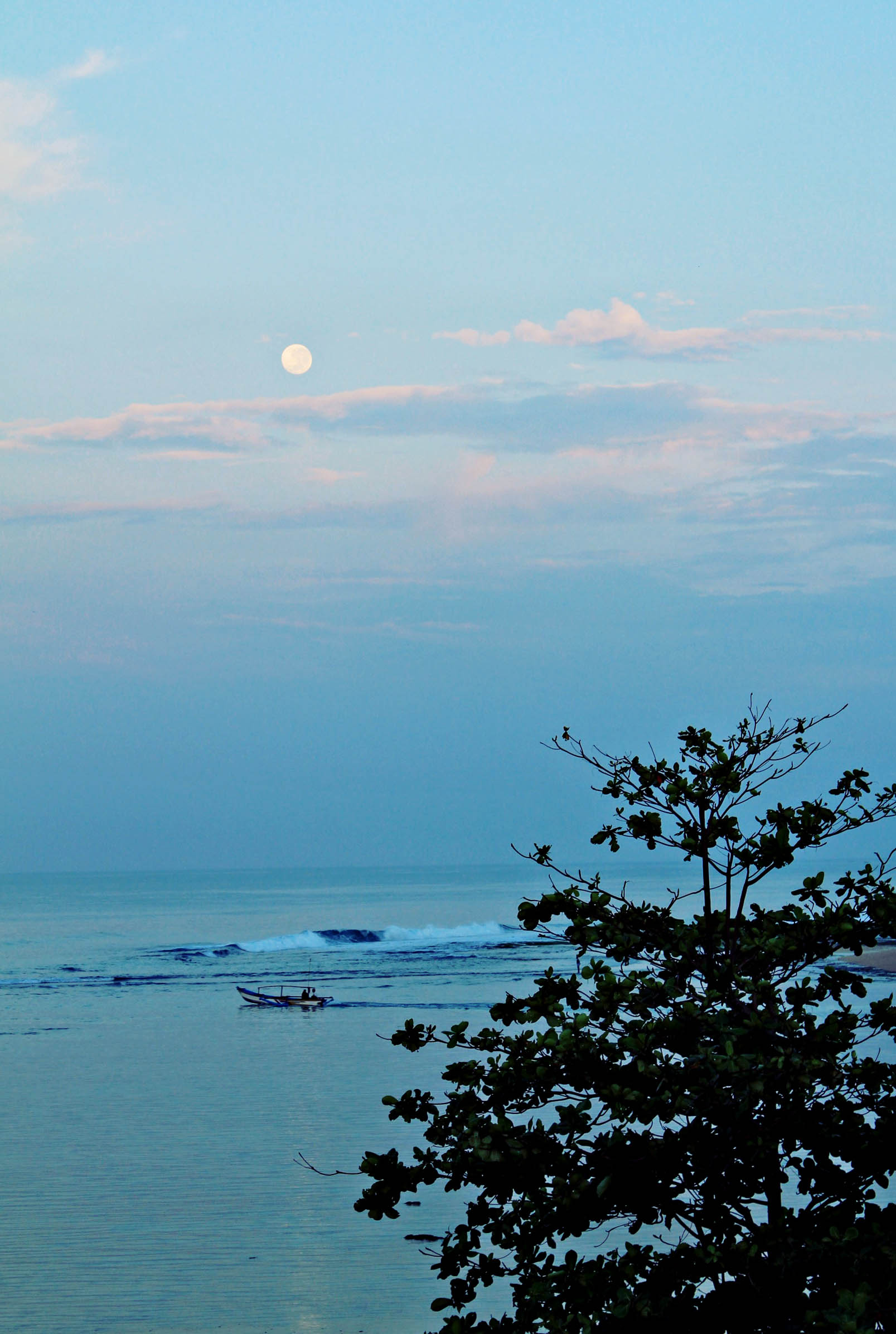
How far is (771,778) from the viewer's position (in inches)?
264

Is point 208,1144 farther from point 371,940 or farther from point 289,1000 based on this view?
point 371,940

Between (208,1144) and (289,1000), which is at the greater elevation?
(289,1000)

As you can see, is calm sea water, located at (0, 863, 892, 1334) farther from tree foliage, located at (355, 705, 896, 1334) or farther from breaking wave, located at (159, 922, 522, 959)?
breaking wave, located at (159, 922, 522, 959)

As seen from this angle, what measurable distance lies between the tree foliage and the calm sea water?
4.59m

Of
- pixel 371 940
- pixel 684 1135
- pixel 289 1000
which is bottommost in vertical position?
pixel 289 1000

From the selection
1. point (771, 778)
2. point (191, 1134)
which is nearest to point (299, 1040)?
point (191, 1134)

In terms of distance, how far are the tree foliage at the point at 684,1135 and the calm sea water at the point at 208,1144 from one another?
4.59 metres

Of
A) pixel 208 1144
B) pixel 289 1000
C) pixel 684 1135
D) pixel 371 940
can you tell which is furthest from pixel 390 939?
pixel 684 1135

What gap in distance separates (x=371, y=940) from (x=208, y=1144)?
222 feet

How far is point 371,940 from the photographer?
90.2 metres

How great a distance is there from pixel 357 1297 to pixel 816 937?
1090 cm

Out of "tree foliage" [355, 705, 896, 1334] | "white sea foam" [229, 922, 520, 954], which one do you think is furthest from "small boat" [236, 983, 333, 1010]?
"tree foliage" [355, 705, 896, 1334]

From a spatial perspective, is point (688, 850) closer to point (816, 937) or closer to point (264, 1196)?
point (816, 937)

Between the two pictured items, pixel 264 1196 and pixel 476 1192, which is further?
pixel 264 1196
